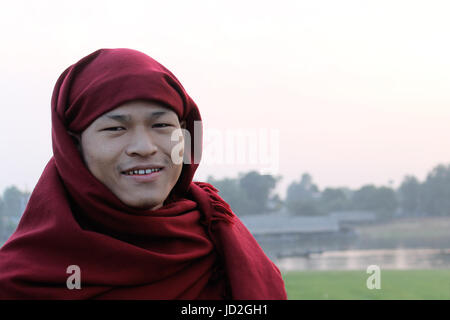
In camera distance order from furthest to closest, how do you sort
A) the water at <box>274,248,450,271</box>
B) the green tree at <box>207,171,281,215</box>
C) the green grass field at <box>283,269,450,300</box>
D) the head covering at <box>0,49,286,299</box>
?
1. the green tree at <box>207,171,281,215</box>
2. the water at <box>274,248,450,271</box>
3. the green grass field at <box>283,269,450,300</box>
4. the head covering at <box>0,49,286,299</box>

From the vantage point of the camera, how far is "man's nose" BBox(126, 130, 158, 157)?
5.14 ft

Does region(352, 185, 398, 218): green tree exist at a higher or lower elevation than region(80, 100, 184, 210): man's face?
lower

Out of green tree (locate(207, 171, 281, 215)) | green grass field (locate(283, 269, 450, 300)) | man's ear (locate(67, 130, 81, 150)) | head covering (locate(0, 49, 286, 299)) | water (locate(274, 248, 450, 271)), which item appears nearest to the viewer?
head covering (locate(0, 49, 286, 299))

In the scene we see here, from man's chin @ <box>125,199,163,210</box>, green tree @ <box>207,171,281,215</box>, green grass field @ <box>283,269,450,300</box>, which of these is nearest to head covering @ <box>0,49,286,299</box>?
man's chin @ <box>125,199,163,210</box>

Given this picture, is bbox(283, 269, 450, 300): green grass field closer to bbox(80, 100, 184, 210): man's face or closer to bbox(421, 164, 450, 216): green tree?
bbox(80, 100, 184, 210): man's face

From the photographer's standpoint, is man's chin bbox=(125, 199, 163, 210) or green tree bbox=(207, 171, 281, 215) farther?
green tree bbox=(207, 171, 281, 215)

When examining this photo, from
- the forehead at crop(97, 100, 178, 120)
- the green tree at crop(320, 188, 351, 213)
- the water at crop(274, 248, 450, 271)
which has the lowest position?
the water at crop(274, 248, 450, 271)

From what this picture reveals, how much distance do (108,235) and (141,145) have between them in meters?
0.32

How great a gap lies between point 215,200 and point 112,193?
43 centimetres

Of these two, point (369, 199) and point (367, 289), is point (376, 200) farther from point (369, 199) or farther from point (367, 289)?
point (367, 289)

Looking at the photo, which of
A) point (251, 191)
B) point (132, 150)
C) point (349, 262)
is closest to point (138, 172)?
point (132, 150)

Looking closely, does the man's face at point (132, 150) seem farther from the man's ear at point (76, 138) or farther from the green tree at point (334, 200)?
the green tree at point (334, 200)

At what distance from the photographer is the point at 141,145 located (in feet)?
5.13

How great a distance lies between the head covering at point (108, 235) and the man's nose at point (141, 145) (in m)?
0.11
